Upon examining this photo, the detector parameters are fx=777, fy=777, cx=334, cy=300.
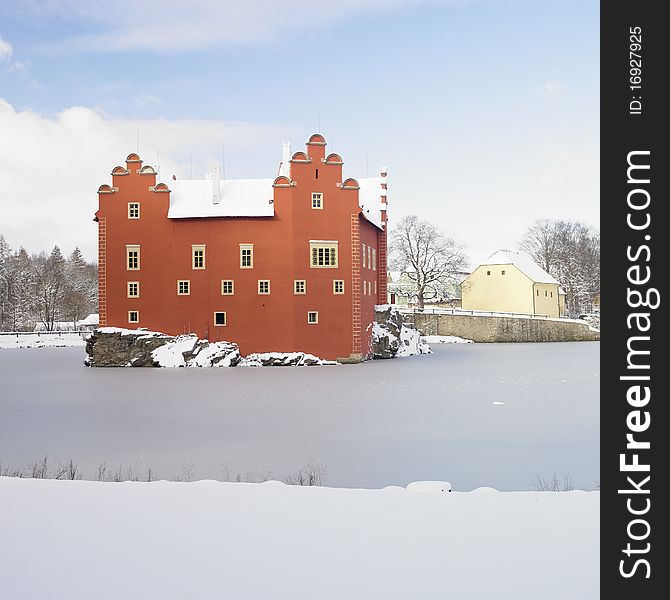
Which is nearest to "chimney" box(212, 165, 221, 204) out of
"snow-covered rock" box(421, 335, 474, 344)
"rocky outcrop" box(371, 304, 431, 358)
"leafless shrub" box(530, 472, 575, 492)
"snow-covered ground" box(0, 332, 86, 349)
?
"rocky outcrop" box(371, 304, 431, 358)

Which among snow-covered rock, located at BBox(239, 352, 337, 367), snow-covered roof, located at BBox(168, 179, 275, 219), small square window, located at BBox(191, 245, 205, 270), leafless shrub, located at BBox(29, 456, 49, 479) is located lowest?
snow-covered rock, located at BBox(239, 352, 337, 367)

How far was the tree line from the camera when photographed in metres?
75.3

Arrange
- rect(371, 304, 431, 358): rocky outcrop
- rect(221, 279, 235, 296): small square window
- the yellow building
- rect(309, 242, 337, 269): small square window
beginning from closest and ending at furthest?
rect(221, 279, 235, 296): small square window → rect(309, 242, 337, 269): small square window → rect(371, 304, 431, 358): rocky outcrop → the yellow building

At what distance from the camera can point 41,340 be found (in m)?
60.2

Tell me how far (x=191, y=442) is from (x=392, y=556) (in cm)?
896

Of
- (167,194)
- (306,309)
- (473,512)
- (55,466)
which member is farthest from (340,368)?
(473,512)

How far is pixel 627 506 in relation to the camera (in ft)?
11.6

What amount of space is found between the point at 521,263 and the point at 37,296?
153ft

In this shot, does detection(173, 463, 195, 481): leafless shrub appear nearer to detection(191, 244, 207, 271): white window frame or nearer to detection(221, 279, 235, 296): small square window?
detection(221, 279, 235, 296): small square window

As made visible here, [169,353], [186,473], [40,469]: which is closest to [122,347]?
[169,353]

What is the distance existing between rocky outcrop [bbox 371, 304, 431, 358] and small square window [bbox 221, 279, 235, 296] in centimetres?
857

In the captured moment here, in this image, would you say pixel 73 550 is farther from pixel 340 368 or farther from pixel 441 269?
pixel 441 269

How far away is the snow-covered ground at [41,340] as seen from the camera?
192 feet

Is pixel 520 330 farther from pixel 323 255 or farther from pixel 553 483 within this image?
pixel 553 483
